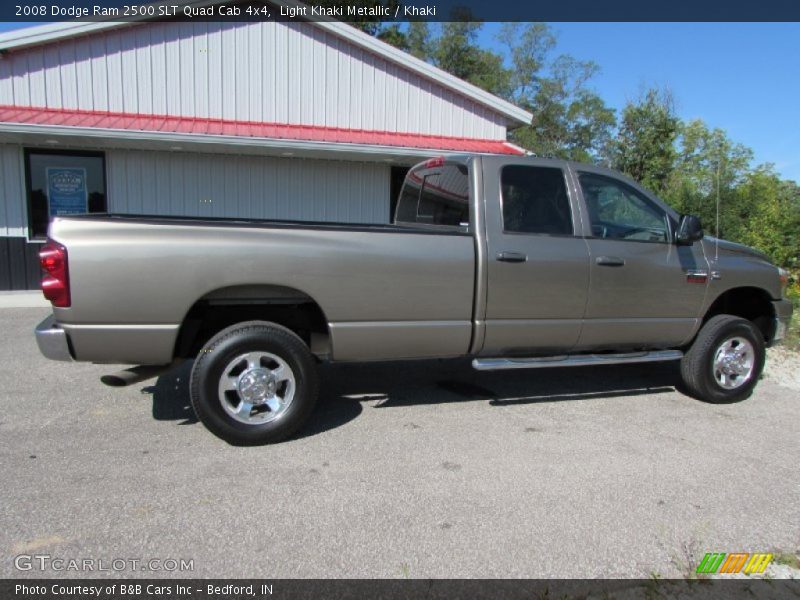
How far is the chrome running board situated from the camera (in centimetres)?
450

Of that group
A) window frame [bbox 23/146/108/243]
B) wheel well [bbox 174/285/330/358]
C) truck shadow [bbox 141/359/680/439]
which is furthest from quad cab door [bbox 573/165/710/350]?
window frame [bbox 23/146/108/243]

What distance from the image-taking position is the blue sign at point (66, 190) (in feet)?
33.6

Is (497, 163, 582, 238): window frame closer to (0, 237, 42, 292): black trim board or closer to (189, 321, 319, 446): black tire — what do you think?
(189, 321, 319, 446): black tire

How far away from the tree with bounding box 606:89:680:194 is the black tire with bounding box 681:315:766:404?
14249mm

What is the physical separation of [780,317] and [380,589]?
15.9 feet

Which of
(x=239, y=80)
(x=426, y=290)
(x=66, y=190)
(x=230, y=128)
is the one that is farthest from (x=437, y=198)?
(x=66, y=190)

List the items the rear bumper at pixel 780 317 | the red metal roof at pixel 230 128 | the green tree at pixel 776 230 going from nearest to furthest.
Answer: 1. the rear bumper at pixel 780 317
2. the red metal roof at pixel 230 128
3. the green tree at pixel 776 230

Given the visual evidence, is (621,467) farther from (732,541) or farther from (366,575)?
(366,575)

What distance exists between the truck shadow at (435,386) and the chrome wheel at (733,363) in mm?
536

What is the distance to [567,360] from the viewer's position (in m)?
4.78

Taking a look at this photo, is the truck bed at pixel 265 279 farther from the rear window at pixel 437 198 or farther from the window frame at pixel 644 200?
the window frame at pixel 644 200

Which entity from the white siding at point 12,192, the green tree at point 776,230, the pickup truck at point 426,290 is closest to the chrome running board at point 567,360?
the pickup truck at point 426,290

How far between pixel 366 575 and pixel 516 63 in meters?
43.7

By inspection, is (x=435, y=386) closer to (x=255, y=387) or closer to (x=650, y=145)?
(x=255, y=387)
